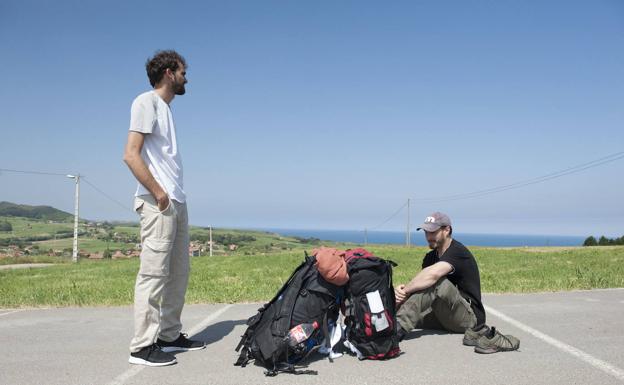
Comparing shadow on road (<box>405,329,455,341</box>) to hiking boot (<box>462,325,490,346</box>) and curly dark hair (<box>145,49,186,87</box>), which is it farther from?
curly dark hair (<box>145,49,186,87</box>)

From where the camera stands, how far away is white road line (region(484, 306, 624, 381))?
4093 mm

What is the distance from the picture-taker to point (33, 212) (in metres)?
91.9

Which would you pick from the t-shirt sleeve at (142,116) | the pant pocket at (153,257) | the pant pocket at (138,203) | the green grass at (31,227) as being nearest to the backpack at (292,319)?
the pant pocket at (153,257)

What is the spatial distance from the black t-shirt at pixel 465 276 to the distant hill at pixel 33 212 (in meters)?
88.8

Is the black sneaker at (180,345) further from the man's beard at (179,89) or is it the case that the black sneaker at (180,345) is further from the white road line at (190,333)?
the man's beard at (179,89)

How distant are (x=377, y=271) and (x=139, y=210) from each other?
2.29 meters

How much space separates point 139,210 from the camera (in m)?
4.62

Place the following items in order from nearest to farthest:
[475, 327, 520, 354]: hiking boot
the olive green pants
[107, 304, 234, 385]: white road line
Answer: [107, 304, 234, 385]: white road line < [475, 327, 520, 354]: hiking boot < the olive green pants

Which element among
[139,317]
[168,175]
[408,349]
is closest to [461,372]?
[408,349]

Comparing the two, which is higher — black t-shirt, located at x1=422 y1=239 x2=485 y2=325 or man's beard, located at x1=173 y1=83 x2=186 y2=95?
man's beard, located at x1=173 y1=83 x2=186 y2=95

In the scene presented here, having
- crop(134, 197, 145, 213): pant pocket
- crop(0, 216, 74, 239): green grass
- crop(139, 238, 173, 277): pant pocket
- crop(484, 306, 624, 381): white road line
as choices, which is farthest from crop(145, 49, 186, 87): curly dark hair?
crop(0, 216, 74, 239): green grass

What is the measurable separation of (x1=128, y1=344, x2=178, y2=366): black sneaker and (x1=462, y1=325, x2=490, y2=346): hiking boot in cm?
282

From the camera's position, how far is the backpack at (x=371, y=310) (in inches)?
180

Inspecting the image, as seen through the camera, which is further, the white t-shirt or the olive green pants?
the olive green pants
